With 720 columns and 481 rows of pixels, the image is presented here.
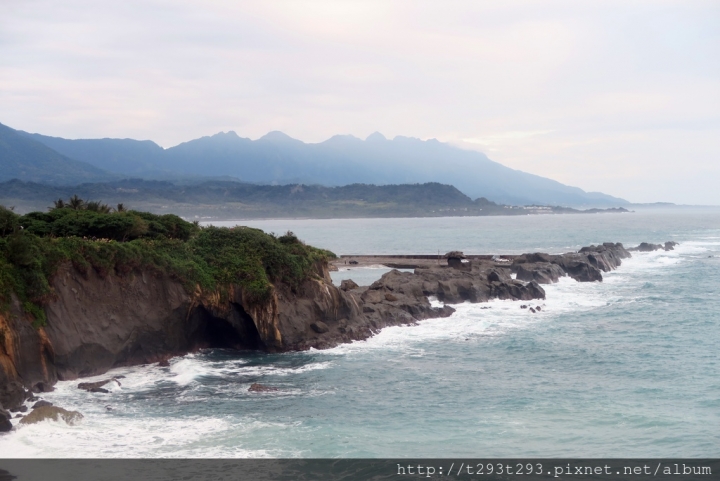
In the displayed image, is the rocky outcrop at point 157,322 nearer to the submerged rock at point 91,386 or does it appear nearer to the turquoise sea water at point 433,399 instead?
the submerged rock at point 91,386

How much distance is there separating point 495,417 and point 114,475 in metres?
10.8

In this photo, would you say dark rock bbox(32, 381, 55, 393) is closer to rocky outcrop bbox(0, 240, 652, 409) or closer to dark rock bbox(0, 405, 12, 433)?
rocky outcrop bbox(0, 240, 652, 409)

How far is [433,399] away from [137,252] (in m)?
13.7

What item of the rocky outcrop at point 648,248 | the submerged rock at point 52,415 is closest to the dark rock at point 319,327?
the submerged rock at point 52,415

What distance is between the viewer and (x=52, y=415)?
18.9 m

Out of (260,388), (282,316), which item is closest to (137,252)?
(282,316)

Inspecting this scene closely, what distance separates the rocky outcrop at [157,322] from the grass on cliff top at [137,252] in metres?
0.39

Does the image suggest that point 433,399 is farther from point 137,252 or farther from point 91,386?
point 137,252

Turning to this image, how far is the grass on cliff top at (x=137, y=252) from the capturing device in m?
23.2

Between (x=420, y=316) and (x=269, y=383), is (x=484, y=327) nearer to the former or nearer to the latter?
(x=420, y=316)

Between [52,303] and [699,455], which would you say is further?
[52,303]

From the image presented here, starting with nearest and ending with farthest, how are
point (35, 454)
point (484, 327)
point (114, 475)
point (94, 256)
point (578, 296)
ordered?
point (114, 475) < point (35, 454) < point (94, 256) < point (484, 327) < point (578, 296)

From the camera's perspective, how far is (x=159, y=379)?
2412cm

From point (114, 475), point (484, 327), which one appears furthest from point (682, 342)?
point (114, 475)
